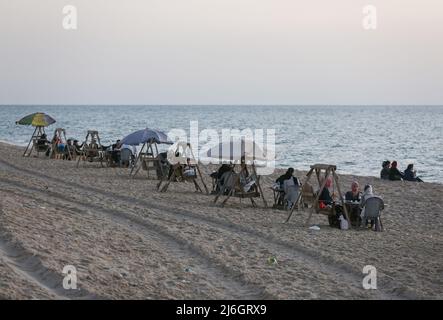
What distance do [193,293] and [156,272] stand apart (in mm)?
889

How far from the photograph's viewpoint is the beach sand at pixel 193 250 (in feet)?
24.8

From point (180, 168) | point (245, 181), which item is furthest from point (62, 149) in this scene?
point (245, 181)

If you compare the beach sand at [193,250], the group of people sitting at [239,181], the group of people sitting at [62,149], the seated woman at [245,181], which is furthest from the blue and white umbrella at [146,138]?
the group of people sitting at [62,149]

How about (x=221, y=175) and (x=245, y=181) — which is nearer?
(x=245, y=181)

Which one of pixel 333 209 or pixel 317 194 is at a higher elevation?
pixel 317 194

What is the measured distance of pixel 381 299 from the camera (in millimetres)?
7621

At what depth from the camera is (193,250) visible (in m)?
9.59

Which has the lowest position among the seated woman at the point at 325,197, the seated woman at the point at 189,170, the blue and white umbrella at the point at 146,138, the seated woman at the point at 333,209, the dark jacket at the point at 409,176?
the dark jacket at the point at 409,176

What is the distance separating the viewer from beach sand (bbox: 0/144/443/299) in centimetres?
756

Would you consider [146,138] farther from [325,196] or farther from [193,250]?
[193,250]

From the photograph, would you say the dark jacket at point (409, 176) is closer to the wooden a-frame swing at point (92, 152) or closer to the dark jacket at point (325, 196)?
the wooden a-frame swing at point (92, 152)

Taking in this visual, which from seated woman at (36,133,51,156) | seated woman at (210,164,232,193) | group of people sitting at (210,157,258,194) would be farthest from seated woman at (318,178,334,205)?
seated woman at (36,133,51,156)

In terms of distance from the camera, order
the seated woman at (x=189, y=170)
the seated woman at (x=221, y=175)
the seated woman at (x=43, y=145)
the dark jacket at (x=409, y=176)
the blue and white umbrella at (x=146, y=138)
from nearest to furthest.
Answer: the seated woman at (x=221, y=175) < the seated woman at (x=189, y=170) < the blue and white umbrella at (x=146, y=138) < the dark jacket at (x=409, y=176) < the seated woman at (x=43, y=145)
